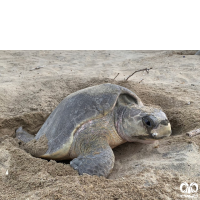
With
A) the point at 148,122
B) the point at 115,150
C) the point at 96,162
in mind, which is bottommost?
the point at 115,150

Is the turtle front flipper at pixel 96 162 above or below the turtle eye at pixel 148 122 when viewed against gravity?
below

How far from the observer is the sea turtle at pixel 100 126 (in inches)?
62.7

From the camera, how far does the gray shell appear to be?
178 centimetres

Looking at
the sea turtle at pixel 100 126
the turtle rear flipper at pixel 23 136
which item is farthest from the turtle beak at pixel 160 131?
the turtle rear flipper at pixel 23 136

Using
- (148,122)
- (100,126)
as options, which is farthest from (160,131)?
(100,126)

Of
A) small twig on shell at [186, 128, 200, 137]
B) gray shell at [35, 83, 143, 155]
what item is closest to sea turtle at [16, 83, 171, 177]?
gray shell at [35, 83, 143, 155]

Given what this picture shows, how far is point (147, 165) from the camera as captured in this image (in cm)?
145

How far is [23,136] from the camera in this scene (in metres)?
2.39

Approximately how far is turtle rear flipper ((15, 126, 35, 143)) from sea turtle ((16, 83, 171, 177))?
399 mm

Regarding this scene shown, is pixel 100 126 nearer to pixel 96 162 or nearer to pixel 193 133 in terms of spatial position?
pixel 96 162

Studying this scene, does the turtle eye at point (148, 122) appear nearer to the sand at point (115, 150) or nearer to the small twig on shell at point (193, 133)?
the sand at point (115, 150)

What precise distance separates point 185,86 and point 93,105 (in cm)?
225

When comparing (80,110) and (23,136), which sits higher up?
(80,110)

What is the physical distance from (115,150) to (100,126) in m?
0.33
